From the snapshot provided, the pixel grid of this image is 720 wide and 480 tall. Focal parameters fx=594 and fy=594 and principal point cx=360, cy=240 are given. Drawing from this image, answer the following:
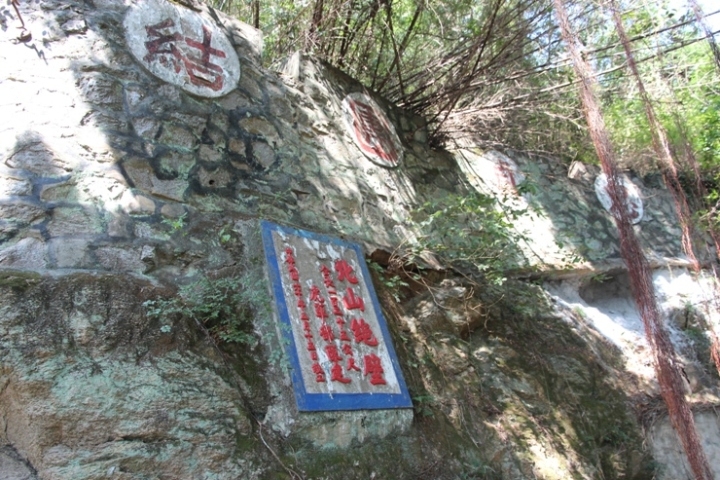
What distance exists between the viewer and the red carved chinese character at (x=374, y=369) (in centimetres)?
261

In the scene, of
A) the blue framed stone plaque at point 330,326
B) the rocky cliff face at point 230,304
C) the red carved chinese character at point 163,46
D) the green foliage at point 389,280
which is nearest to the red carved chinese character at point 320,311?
the blue framed stone plaque at point 330,326

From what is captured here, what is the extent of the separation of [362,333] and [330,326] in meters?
0.19

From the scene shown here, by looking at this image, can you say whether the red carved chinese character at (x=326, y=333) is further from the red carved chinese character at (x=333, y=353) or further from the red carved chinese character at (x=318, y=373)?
the red carved chinese character at (x=318, y=373)

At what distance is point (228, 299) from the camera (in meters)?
2.50

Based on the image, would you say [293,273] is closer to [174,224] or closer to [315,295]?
[315,295]

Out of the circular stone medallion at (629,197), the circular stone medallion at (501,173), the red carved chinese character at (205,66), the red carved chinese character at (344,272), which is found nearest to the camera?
the red carved chinese character at (344,272)

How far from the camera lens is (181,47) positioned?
311 centimetres

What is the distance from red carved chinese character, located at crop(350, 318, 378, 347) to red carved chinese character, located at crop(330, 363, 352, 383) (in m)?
0.23

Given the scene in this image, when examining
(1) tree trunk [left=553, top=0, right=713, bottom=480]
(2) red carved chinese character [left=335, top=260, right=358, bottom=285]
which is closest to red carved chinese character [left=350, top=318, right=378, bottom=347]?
(2) red carved chinese character [left=335, top=260, right=358, bottom=285]

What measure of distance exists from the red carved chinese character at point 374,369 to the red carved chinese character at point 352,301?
25 cm

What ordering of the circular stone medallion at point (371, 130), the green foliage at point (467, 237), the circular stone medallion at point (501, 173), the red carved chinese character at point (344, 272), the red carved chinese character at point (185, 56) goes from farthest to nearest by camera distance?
the circular stone medallion at point (501, 173) < the circular stone medallion at point (371, 130) < the green foliage at point (467, 237) < the red carved chinese character at point (185, 56) < the red carved chinese character at point (344, 272)

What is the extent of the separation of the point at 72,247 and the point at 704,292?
16.5 ft

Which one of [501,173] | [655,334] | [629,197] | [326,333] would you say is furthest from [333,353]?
[629,197]

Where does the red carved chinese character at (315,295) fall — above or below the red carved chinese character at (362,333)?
above
